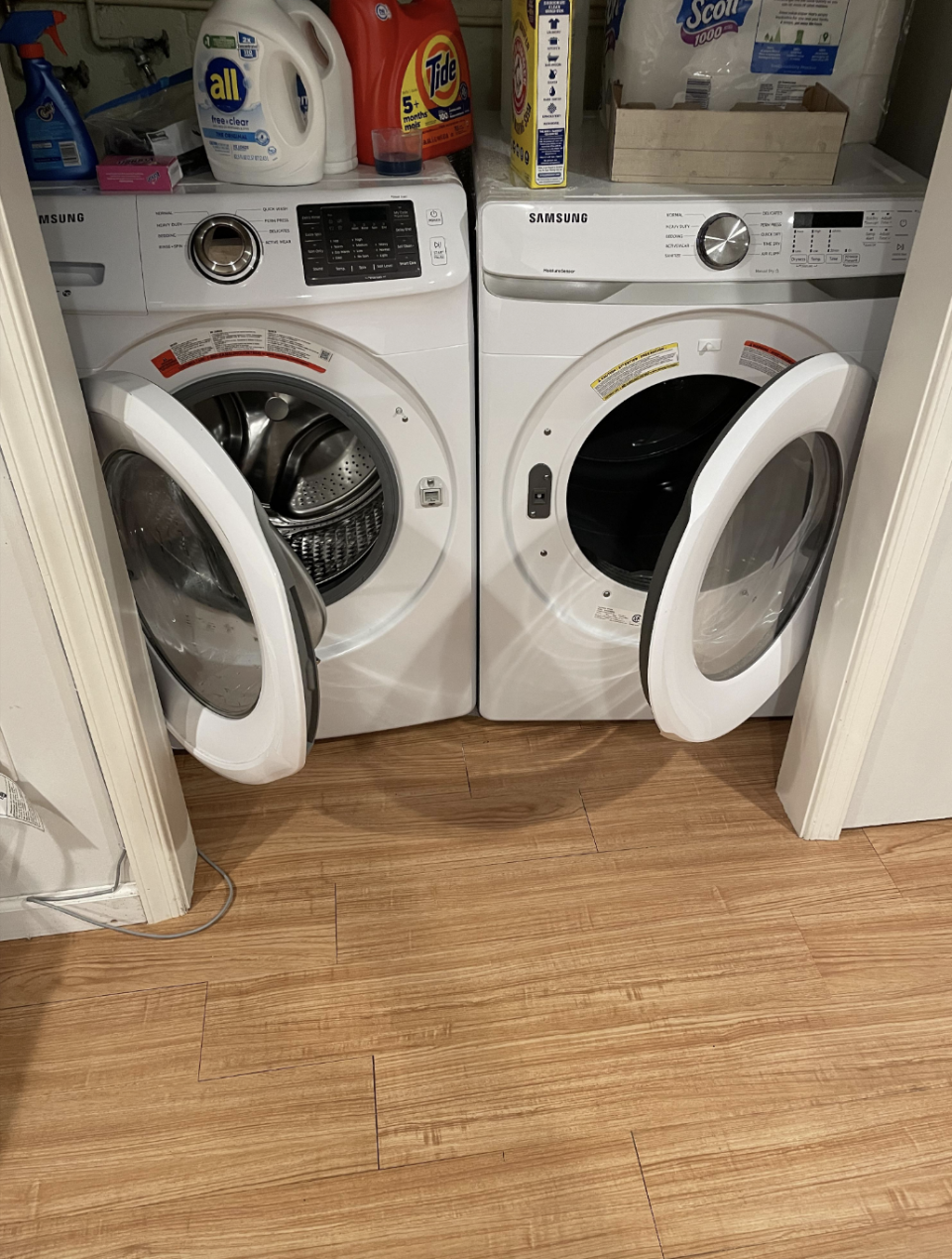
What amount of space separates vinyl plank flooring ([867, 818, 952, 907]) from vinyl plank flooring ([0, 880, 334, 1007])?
87 cm

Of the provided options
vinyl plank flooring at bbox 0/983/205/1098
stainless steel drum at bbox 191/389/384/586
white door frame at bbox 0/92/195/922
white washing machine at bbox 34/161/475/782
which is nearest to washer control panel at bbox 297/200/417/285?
white washing machine at bbox 34/161/475/782

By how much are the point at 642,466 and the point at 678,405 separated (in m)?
0.12

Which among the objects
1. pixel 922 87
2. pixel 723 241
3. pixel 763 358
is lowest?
pixel 763 358

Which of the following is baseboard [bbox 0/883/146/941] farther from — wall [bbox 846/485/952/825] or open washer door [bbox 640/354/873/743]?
wall [bbox 846/485/952/825]

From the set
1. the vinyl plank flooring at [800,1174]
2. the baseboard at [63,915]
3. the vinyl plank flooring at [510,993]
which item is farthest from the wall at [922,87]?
the baseboard at [63,915]

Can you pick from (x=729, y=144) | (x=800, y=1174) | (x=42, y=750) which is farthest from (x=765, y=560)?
(x=42, y=750)

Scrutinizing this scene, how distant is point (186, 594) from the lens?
142 centimetres

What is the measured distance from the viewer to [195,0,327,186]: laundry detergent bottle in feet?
3.78

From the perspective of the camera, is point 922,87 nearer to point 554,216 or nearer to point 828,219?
point 828,219

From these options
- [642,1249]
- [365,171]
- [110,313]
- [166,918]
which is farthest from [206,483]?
[642,1249]

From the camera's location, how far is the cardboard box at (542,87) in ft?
3.81

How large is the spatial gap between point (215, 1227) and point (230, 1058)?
0.65ft

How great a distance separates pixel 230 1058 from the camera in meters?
1.24

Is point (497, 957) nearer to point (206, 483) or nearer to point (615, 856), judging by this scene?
point (615, 856)
